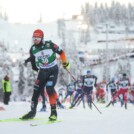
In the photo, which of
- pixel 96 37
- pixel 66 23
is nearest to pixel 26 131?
pixel 96 37

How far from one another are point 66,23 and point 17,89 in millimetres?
115328

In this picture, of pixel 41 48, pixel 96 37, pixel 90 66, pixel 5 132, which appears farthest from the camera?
pixel 96 37

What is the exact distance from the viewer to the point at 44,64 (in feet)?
27.7

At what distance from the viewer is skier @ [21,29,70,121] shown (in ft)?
27.2

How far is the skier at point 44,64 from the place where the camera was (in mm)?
8305

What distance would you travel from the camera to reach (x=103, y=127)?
7.02 metres

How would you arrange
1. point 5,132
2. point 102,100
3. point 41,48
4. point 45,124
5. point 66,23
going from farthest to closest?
point 66,23 < point 102,100 < point 41,48 < point 45,124 < point 5,132

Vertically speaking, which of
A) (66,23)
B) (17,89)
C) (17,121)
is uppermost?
(66,23)

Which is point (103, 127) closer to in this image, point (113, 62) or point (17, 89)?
point (17, 89)

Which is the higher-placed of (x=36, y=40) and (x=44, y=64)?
(x=36, y=40)

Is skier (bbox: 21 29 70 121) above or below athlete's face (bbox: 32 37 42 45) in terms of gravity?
below

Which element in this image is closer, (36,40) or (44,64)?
(36,40)

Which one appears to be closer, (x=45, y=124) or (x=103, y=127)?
(x=103, y=127)

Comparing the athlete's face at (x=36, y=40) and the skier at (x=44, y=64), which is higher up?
the athlete's face at (x=36, y=40)
